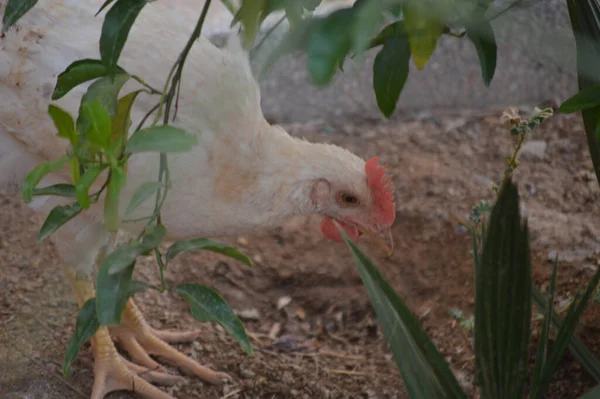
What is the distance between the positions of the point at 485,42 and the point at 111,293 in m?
0.75

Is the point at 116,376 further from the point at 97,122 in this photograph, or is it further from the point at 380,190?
the point at 97,122

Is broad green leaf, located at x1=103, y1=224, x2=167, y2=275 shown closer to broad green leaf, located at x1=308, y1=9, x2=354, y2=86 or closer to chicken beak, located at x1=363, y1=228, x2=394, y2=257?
broad green leaf, located at x1=308, y1=9, x2=354, y2=86

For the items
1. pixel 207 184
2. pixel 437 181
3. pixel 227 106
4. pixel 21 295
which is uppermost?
pixel 227 106

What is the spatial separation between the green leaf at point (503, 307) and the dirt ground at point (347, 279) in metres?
0.57

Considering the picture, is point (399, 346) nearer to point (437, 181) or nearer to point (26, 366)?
point (26, 366)

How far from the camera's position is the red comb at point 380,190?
221 centimetres

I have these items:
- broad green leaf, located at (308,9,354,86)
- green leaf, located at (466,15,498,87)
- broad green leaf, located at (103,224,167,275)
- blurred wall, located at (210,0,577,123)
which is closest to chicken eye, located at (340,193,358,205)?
green leaf, located at (466,15,498,87)

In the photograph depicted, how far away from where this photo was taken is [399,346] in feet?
5.20

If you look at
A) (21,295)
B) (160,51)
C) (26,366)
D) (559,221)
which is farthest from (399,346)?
(21,295)

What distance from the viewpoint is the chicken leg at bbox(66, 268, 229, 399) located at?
2.33 metres

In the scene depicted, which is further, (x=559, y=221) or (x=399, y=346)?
(x=559, y=221)

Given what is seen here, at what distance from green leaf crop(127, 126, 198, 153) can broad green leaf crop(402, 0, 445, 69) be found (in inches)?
13.0

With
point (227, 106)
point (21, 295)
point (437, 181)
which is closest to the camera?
point (227, 106)

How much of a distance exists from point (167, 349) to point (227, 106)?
0.91m
